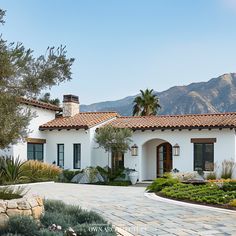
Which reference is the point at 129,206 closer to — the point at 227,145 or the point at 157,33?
the point at 157,33

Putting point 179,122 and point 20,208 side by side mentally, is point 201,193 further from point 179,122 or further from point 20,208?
point 179,122

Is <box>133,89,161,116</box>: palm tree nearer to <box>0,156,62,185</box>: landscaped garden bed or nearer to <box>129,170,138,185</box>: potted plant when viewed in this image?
<box>129,170,138,185</box>: potted plant

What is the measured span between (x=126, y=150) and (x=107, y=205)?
462 inches

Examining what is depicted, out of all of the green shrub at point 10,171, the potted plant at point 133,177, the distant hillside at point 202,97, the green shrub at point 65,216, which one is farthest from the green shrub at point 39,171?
the distant hillside at point 202,97

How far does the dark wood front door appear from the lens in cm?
2556

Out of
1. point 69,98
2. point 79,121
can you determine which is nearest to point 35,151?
point 79,121

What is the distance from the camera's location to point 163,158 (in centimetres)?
2588

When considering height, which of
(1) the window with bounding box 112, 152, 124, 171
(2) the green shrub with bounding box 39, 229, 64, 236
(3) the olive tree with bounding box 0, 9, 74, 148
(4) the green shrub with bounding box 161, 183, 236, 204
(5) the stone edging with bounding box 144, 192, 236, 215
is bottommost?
(5) the stone edging with bounding box 144, 192, 236, 215

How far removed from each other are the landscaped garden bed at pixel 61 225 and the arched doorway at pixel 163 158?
17019 mm

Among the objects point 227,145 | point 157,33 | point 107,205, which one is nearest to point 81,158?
point 227,145

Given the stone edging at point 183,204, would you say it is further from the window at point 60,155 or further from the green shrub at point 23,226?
the window at point 60,155

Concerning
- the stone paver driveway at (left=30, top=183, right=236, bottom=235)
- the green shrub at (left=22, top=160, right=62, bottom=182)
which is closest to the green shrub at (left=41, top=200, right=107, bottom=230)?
the stone paver driveway at (left=30, top=183, right=236, bottom=235)

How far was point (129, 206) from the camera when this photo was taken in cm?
1250

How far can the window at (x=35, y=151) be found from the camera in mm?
24812
